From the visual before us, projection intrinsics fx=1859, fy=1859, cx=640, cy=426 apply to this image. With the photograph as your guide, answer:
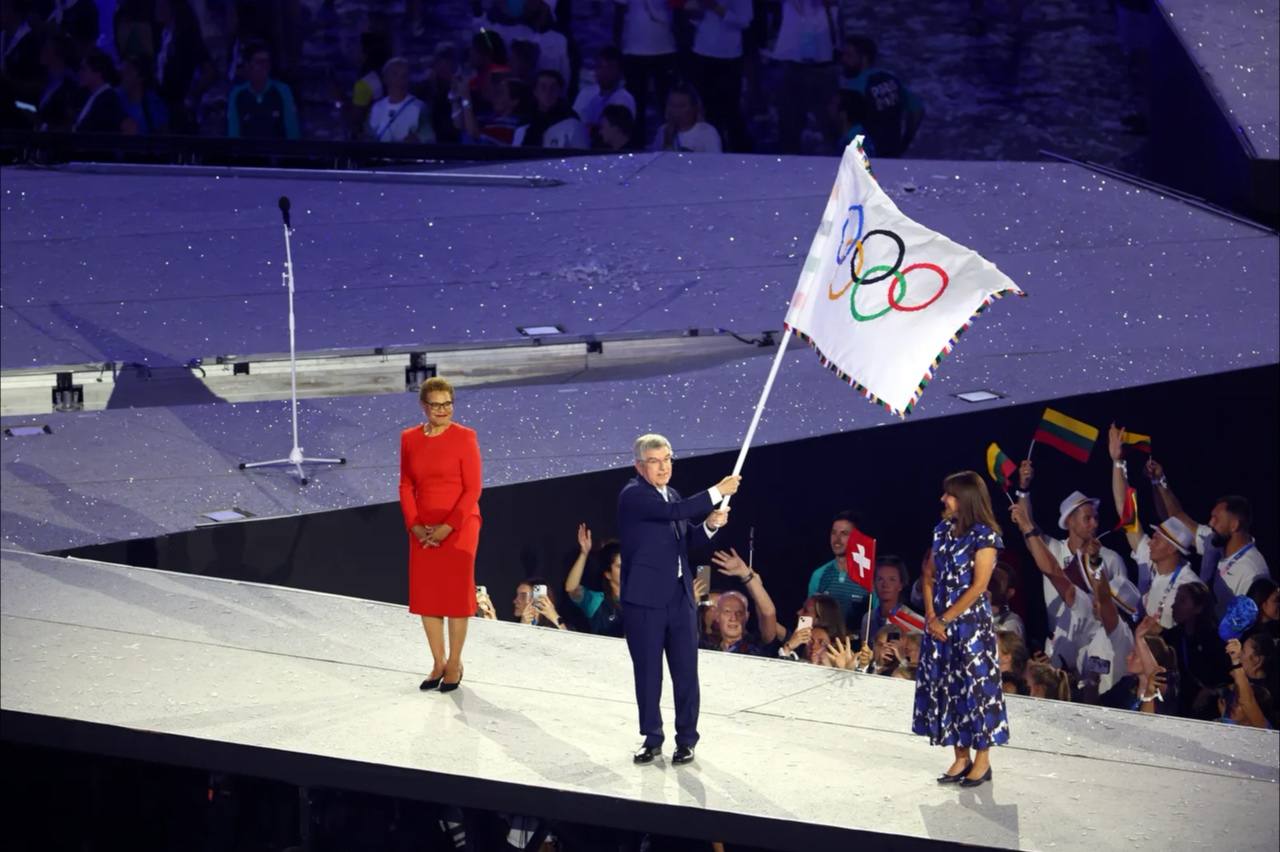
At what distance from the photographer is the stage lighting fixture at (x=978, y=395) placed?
28.5ft

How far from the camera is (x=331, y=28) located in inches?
536

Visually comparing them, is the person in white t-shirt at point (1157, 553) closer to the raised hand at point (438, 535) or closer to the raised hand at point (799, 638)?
the raised hand at point (799, 638)

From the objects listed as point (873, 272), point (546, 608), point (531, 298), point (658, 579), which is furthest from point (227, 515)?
point (531, 298)

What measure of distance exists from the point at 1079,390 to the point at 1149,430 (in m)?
0.37

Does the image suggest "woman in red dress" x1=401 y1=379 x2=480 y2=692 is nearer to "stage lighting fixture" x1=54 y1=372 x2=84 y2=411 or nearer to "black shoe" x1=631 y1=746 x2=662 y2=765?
"black shoe" x1=631 y1=746 x2=662 y2=765

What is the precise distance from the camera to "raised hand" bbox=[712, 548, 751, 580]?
770cm

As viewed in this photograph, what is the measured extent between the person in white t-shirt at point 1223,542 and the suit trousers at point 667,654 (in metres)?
3.07

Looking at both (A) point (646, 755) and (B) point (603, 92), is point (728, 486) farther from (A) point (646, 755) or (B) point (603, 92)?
(B) point (603, 92)

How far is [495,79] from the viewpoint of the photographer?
12859 millimetres

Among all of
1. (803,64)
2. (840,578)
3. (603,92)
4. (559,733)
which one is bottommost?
(559,733)

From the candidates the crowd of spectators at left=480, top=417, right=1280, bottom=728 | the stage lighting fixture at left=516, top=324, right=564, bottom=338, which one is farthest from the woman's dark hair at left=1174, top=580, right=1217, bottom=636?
the stage lighting fixture at left=516, top=324, right=564, bottom=338

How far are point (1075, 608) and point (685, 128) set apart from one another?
566 cm

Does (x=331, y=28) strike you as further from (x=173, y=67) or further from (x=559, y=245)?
(x=559, y=245)

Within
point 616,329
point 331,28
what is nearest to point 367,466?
point 616,329
